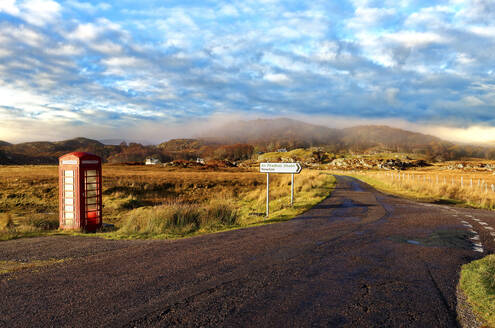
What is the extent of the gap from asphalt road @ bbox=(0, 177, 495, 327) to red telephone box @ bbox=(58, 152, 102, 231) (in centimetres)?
251

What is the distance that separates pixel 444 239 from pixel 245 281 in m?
6.44

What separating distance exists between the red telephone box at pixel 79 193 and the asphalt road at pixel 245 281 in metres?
2.51

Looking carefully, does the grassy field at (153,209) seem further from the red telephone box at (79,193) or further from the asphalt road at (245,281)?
the asphalt road at (245,281)

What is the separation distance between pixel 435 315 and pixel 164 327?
334cm

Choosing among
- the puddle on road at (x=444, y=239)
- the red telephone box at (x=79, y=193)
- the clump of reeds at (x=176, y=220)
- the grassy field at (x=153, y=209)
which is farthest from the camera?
the red telephone box at (x=79, y=193)

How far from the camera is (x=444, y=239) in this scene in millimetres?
9023

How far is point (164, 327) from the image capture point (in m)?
3.79

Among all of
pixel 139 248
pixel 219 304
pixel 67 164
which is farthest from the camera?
pixel 67 164

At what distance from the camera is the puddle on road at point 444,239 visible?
8398 millimetres

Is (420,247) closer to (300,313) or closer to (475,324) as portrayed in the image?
(475,324)

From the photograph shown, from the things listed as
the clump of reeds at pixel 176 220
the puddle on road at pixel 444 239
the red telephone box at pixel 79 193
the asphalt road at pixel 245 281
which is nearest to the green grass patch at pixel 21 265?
the asphalt road at pixel 245 281

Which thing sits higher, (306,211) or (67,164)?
(67,164)

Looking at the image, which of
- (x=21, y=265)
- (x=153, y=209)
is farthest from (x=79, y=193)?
(x=21, y=265)

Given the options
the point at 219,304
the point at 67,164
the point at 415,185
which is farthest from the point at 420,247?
the point at 415,185
